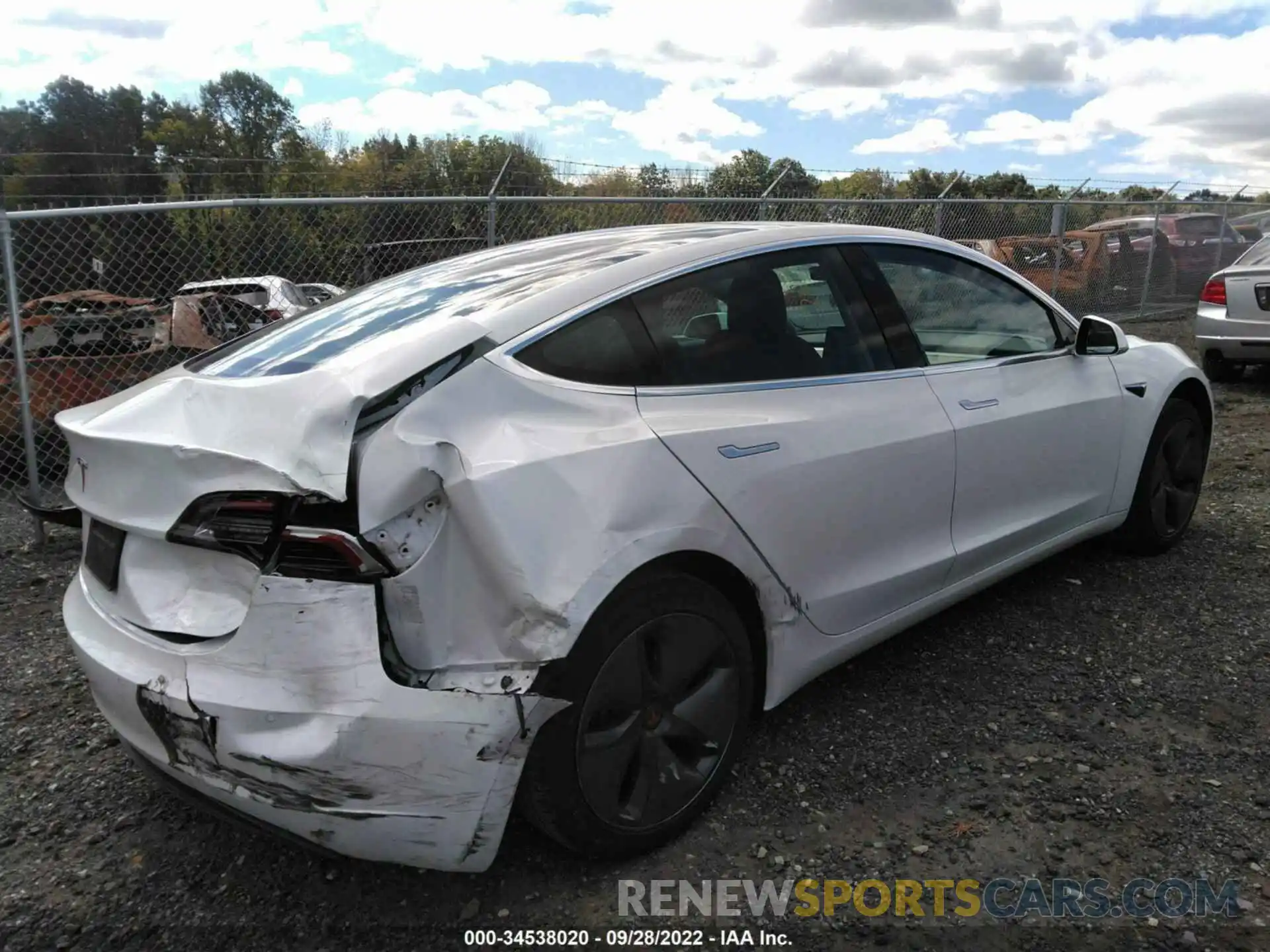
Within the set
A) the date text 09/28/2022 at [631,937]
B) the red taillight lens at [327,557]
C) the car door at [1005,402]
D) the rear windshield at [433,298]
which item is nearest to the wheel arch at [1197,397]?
the car door at [1005,402]

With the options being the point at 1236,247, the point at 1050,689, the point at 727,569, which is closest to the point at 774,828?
the point at 727,569

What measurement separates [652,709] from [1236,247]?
16705 mm

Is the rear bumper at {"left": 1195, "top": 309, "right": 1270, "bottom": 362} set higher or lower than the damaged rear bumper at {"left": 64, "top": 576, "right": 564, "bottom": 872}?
higher

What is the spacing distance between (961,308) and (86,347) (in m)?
5.25

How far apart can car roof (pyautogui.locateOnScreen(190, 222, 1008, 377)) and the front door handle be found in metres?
0.50

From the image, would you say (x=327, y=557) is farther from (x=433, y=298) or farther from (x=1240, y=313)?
(x=1240, y=313)

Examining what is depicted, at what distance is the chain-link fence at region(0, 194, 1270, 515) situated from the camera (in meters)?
5.59

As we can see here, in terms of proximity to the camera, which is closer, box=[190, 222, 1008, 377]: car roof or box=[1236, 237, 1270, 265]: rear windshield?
box=[190, 222, 1008, 377]: car roof

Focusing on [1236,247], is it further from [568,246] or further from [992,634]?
[568,246]

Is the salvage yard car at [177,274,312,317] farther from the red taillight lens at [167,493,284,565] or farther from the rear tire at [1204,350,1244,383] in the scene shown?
the rear tire at [1204,350,1244,383]

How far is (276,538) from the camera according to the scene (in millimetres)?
1956

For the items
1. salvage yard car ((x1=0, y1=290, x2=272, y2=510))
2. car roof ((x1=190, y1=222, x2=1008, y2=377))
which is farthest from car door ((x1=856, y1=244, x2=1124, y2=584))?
salvage yard car ((x1=0, y1=290, x2=272, y2=510))

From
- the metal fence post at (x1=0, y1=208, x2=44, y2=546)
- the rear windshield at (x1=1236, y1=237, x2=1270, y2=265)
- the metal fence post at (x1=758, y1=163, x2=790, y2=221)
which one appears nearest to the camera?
the metal fence post at (x1=0, y1=208, x2=44, y2=546)

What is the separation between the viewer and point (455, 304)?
250 cm
